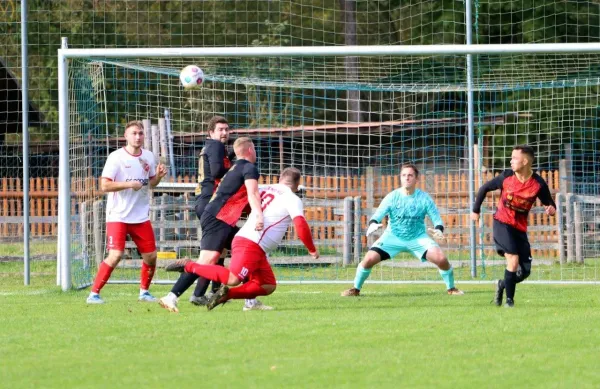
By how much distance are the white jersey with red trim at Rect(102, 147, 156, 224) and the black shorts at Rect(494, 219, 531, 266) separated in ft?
13.0

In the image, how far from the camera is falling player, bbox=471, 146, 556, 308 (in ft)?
39.3

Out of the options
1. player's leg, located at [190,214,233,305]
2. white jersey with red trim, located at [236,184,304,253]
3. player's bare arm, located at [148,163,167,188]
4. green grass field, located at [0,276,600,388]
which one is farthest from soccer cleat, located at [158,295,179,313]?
player's bare arm, located at [148,163,167,188]

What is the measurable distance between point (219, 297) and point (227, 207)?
3.57ft

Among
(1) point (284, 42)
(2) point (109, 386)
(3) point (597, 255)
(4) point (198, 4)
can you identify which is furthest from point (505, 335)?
(4) point (198, 4)

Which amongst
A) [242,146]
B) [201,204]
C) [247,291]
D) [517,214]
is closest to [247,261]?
[247,291]

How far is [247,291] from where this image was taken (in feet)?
36.9

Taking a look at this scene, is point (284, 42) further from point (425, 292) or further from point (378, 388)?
point (378, 388)

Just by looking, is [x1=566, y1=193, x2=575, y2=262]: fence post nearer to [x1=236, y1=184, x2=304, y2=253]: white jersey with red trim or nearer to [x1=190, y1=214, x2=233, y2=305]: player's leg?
[x1=190, y1=214, x2=233, y2=305]: player's leg

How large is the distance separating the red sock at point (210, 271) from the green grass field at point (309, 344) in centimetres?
37

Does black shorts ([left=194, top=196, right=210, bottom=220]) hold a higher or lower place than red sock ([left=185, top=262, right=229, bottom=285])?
higher

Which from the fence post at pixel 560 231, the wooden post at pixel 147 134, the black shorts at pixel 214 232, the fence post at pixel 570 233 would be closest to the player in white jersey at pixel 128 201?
the black shorts at pixel 214 232

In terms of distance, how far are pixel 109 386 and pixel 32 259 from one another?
570 inches

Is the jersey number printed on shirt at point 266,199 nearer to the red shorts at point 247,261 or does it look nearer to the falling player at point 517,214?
the red shorts at point 247,261

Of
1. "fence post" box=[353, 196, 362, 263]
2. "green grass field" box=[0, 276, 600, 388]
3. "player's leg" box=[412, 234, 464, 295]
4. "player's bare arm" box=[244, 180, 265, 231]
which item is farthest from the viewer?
"fence post" box=[353, 196, 362, 263]
